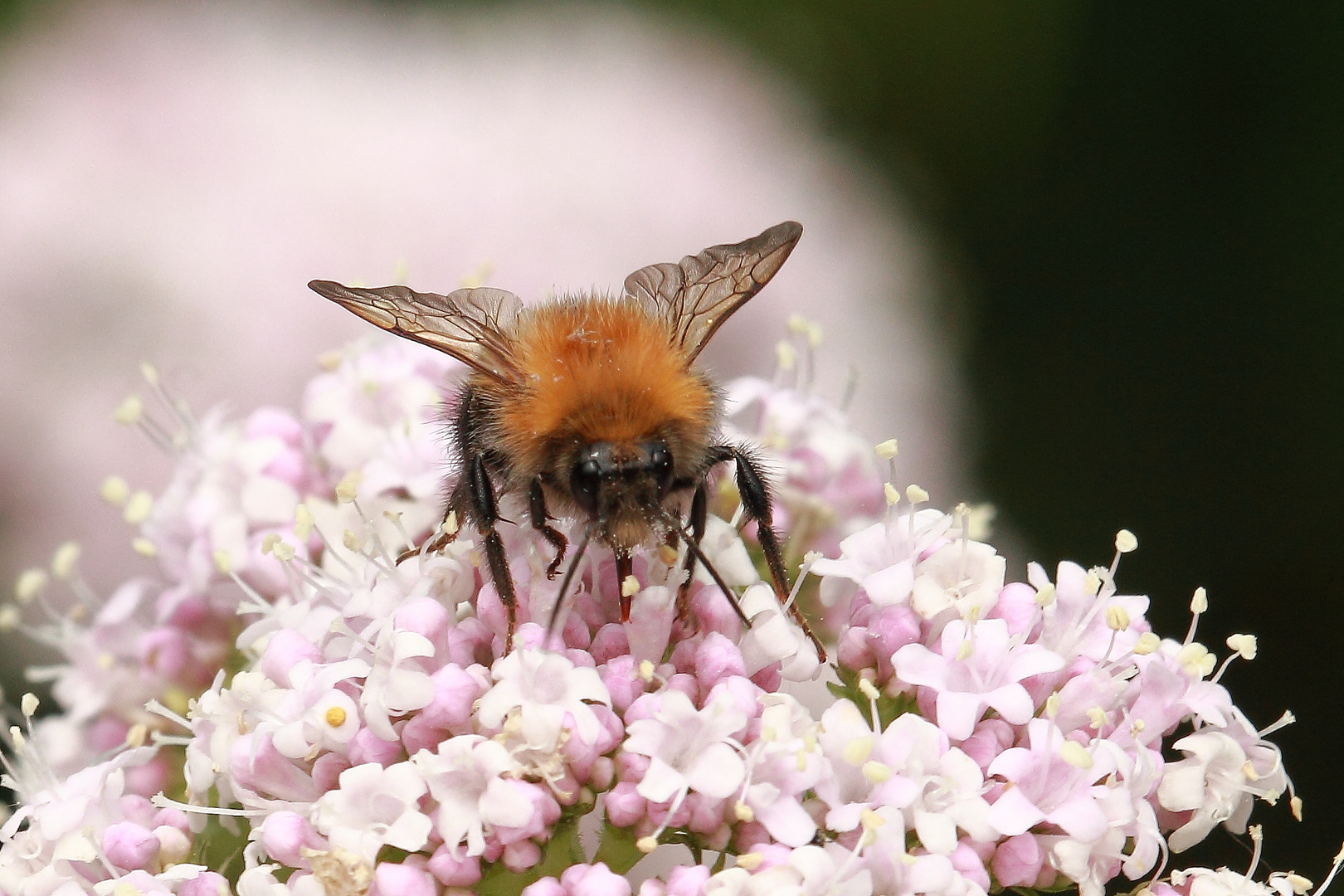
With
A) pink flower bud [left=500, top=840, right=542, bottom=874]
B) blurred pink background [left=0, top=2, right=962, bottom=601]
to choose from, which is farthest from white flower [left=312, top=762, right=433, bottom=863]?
blurred pink background [left=0, top=2, right=962, bottom=601]

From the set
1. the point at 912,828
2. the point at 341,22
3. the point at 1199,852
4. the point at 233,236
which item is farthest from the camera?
the point at 341,22

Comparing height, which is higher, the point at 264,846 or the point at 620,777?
the point at 620,777

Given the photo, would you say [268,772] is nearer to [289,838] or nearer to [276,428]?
[289,838]

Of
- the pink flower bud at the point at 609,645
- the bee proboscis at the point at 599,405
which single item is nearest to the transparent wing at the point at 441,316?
the bee proboscis at the point at 599,405

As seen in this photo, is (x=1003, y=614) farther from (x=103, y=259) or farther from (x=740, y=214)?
(x=103, y=259)

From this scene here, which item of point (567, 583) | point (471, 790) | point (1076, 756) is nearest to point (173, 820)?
point (471, 790)

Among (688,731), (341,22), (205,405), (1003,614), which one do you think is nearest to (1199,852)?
(1003,614)

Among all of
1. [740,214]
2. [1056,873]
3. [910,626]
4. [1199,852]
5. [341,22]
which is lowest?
[1199,852]
